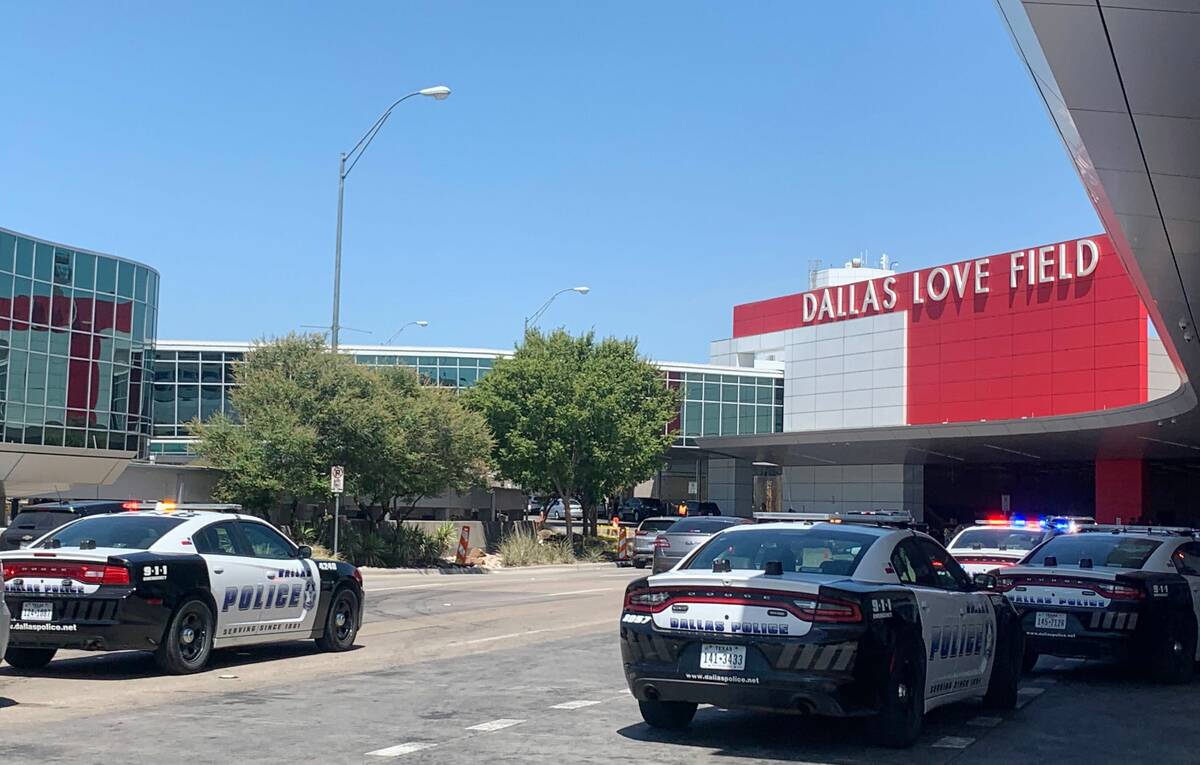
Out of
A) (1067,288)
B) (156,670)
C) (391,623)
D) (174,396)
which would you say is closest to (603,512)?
(174,396)

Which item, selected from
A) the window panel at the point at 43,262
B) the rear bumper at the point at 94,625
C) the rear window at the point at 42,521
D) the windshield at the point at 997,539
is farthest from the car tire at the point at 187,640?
the window panel at the point at 43,262

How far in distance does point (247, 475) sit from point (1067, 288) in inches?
1617

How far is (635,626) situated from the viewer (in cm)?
968

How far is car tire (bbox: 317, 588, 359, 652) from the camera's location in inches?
590

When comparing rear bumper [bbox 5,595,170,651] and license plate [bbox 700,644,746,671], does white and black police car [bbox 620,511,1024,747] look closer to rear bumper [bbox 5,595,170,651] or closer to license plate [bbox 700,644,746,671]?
license plate [bbox 700,644,746,671]

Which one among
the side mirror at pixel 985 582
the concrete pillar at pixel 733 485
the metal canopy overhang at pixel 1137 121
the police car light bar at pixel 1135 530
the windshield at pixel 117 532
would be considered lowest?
the side mirror at pixel 985 582

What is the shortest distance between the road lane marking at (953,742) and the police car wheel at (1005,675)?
144 centimetres

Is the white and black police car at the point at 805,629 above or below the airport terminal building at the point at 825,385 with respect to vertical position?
below

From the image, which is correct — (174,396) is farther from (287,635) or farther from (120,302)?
(287,635)

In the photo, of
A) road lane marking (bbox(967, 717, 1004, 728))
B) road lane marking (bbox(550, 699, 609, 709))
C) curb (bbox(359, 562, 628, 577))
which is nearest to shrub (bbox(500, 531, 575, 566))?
curb (bbox(359, 562, 628, 577))

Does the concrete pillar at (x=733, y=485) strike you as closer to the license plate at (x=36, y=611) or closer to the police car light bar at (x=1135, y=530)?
the police car light bar at (x=1135, y=530)

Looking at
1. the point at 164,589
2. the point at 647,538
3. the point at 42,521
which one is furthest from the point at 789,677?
the point at 647,538

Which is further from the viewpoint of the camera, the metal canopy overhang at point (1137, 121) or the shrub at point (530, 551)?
the shrub at point (530, 551)

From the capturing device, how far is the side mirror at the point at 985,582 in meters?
11.3
